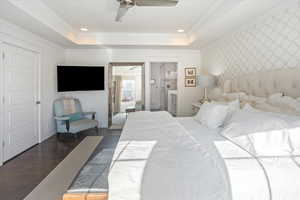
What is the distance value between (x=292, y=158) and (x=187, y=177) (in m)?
0.88

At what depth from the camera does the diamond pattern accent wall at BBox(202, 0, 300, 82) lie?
2432 millimetres

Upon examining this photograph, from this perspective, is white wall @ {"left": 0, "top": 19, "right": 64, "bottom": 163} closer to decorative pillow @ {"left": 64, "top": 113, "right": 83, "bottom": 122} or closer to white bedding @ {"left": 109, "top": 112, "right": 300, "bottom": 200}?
decorative pillow @ {"left": 64, "top": 113, "right": 83, "bottom": 122}

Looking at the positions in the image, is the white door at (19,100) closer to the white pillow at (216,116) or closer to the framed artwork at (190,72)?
the white pillow at (216,116)

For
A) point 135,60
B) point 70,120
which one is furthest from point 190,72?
point 70,120

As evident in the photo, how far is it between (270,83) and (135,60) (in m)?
3.96

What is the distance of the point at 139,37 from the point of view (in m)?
5.09

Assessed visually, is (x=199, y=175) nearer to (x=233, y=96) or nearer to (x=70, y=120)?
(x=233, y=96)

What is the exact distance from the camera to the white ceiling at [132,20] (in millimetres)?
2894

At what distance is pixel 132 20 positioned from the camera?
4.06 meters

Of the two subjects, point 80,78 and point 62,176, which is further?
point 80,78

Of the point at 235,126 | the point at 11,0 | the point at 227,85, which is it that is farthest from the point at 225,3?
the point at 11,0

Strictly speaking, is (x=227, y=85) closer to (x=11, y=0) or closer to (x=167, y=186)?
(x=167, y=186)

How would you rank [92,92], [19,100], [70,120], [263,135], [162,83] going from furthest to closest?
1. [162,83]
2. [92,92]
3. [70,120]
4. [19,100]
5. [263,135]

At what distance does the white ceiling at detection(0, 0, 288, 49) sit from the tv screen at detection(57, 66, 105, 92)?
0.67m
